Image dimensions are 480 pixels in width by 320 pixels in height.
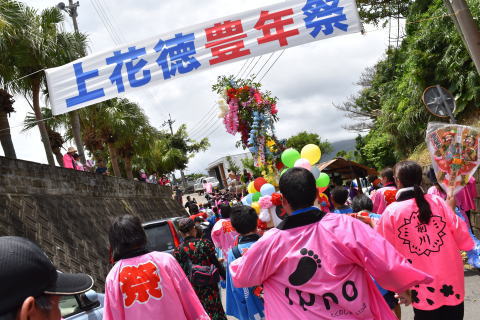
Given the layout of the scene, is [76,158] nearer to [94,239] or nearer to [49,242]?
[94,239]

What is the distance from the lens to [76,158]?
16125 millimetres

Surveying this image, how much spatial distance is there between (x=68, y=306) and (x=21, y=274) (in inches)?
140

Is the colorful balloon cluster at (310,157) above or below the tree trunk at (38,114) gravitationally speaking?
below

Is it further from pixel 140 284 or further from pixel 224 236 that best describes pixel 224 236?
pixel 140 284

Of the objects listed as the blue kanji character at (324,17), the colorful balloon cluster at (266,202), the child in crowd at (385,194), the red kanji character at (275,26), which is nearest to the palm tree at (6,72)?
the red kanji character at (275,26)

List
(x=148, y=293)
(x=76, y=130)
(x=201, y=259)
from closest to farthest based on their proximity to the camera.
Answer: (x=148, y=293) → (x=201, y=259) → (x=76, y=130)

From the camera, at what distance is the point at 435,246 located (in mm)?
3482

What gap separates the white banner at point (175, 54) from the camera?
6938mm

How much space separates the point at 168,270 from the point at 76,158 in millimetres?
13604

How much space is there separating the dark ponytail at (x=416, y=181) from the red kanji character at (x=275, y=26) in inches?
144

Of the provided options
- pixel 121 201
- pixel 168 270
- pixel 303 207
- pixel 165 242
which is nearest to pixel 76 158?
pixel 121 201

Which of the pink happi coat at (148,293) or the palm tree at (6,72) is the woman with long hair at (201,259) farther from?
the palm tree at (6,72)

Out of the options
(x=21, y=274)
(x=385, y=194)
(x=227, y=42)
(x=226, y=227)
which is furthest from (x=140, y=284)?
(x=227, y=42)

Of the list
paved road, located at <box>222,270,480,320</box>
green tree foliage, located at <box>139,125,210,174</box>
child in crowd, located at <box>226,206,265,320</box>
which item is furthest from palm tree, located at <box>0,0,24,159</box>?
green tree foliage, located at <box>139,125,210,174</box>
